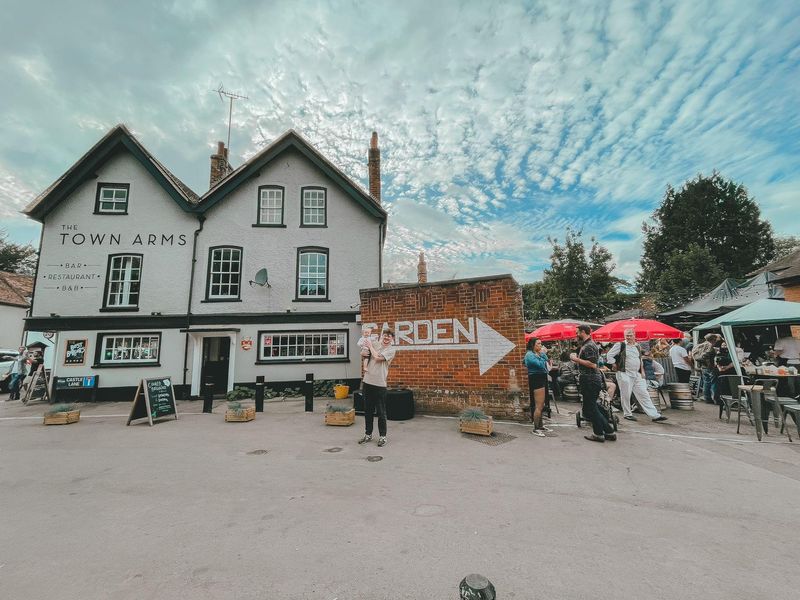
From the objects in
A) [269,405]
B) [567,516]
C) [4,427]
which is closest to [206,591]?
[567,516]

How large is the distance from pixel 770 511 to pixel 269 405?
1095 cm

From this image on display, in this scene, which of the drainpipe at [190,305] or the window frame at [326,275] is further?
the window frame at [326,275]

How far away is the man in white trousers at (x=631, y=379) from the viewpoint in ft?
26.0

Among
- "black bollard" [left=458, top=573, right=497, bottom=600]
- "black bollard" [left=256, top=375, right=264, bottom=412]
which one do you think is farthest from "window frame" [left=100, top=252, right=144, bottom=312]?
"black bollard" [left=458, top=573, right=497, bottom=600]

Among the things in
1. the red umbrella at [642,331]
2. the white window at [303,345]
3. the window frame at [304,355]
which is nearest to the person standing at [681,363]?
the red umbrella at [642,331]

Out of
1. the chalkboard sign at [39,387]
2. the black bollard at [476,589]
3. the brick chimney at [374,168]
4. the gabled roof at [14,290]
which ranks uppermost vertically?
the brick chimney at [374,168]

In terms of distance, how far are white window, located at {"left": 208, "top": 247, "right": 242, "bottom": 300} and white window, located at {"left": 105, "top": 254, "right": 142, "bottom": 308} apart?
8.58ft

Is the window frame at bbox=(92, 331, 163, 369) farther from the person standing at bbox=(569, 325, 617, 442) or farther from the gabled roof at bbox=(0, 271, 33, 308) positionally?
the gabled roof at bbox=(0, 271, 33, 308)

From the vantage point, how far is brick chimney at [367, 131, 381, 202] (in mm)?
16000

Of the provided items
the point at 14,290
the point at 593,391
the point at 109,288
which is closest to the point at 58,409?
the point at 109,288

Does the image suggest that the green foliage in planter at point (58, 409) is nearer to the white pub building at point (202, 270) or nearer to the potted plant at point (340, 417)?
the white pub building at point (202, 270)

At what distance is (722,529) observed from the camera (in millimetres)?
3340

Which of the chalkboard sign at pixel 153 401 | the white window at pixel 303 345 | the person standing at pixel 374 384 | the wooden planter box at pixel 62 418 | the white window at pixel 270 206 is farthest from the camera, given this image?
the white window at pixel 270 206

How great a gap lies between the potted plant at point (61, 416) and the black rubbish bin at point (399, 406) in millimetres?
8214
